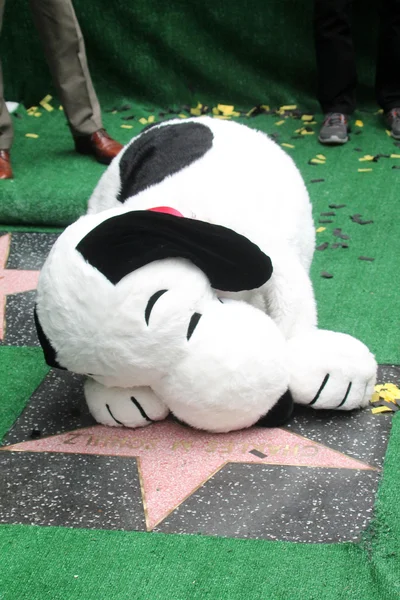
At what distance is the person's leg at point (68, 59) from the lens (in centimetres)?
305

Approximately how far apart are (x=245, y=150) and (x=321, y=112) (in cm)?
204

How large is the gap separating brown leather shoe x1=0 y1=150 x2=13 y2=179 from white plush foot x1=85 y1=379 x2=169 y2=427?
152 centimetres

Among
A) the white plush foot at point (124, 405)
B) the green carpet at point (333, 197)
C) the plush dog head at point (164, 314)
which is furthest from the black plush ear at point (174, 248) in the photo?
the green carpet at point (333, 197)

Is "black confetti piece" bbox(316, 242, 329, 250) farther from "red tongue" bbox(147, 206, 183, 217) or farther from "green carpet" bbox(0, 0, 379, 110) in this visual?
"green carpet" bbox(0, 0, 379, 110)

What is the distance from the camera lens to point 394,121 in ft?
11.3

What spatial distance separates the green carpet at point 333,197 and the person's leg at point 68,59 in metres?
0.17

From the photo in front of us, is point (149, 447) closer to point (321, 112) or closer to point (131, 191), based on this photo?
point (131, 191)


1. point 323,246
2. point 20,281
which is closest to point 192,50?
point 323,246

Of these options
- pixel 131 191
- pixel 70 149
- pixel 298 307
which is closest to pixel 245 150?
pixel 131 191

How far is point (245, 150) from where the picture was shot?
189 centimetres

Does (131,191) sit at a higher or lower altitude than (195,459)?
higher

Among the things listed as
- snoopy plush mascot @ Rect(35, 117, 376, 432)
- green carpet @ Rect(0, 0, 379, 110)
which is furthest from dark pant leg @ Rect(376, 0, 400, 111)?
snoopy plush mascot @ Rect(35, 117, 376, 432)

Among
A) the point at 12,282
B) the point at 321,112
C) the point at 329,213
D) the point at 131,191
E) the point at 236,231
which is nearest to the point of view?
the point at 236,231

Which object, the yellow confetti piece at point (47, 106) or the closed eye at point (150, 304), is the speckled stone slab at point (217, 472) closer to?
the closed eye at point (150, 304)
